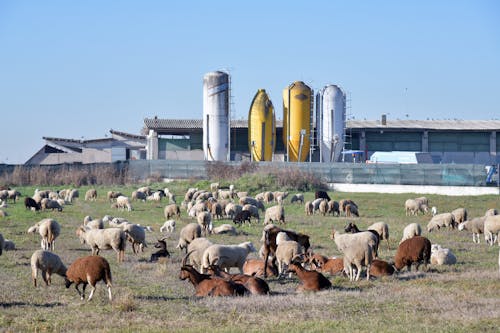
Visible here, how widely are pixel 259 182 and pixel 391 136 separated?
A: 83.9 feet

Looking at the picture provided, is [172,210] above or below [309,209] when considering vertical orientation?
above

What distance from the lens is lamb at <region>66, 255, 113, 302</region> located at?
13531mm

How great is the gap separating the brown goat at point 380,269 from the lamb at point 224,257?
2660 mm

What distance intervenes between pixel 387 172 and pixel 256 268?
121 feet

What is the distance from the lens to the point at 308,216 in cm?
3375

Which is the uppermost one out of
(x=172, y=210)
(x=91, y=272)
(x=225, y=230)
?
(x=91, y=272)

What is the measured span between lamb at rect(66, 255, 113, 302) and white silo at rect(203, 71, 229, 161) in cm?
5231

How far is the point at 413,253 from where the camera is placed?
672 inches

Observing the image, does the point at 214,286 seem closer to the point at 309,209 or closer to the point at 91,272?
the point at 91,272

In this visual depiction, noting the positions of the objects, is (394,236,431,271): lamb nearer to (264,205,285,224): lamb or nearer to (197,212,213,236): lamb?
(197,212,213,236): lamb

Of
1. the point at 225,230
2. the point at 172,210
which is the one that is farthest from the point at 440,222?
the point at 172,210

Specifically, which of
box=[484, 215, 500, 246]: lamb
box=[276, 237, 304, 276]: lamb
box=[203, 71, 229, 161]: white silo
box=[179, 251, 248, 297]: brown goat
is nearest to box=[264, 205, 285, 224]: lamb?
box=[484, 215, 500, 246]: lamb

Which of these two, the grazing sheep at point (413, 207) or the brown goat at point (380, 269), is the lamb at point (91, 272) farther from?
the grazing sheep at point (413, 207)

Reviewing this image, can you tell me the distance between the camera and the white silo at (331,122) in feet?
217
